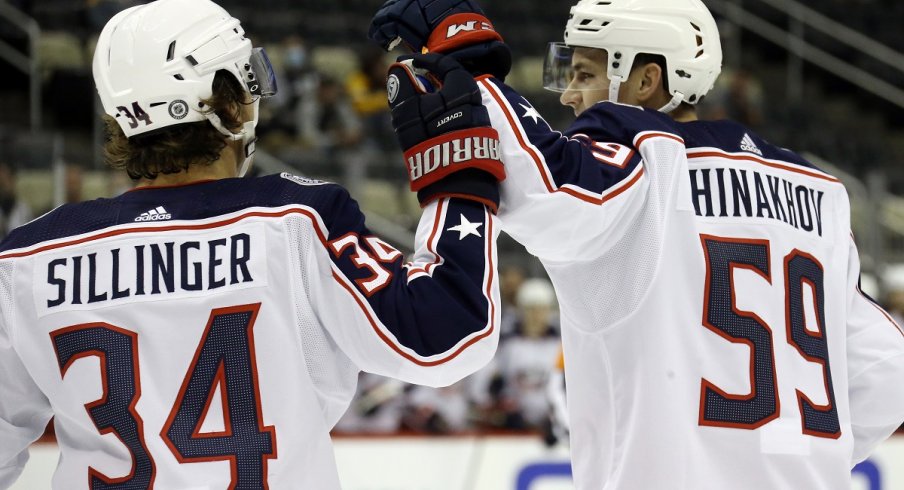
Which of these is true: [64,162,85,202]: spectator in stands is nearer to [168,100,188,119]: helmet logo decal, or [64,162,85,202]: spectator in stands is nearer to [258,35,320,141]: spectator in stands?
[258,35,320,141]: spectator in stands

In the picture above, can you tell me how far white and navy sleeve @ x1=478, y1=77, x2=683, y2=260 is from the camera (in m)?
2.80

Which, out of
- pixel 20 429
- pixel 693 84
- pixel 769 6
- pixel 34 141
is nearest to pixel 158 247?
pixel 20 429

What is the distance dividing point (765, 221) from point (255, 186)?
47.5 inches

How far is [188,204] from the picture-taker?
8.39ft

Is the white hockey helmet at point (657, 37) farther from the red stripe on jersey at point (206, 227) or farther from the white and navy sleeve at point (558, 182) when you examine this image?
the red stripe on jersey at point (206, 227)

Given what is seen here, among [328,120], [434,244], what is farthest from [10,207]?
[434,244]

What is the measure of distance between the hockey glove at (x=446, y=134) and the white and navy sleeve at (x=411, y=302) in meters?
0.13

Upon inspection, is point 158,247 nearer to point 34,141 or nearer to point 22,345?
point 22,345

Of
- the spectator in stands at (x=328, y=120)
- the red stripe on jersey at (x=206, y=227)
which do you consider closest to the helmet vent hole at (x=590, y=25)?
the red stripe on jersey at (x=206, y=227)

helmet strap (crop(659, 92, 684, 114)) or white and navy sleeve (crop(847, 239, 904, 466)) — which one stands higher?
helmet strap (crop(659, 92, 684, 114))

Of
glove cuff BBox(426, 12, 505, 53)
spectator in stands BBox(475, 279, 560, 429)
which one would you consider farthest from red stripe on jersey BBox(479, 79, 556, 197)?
spectator in stands BBox(475, 279, 560, 429)

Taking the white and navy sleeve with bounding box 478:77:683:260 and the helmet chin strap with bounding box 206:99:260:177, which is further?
the white and navy sleeve with bounding box 478:77:683:260

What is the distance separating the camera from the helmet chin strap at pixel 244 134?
103 inches

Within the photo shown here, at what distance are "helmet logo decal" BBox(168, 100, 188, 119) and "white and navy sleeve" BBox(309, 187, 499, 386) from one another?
354 millimetres
